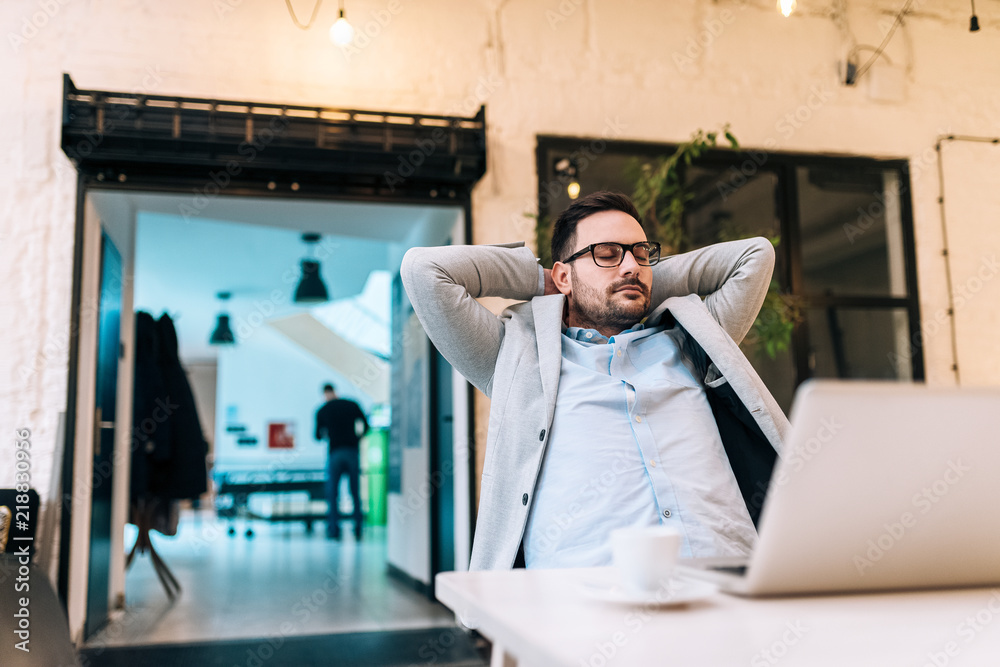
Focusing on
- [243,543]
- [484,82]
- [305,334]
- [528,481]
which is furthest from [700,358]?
[305,334]

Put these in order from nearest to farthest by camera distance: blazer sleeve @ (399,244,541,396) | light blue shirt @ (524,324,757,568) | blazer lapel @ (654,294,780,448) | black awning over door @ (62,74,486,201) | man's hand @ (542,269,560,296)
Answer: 1. light blue shirt @ (524,324,757,568)
2. blazer lapel @ (654,294,780,448)
3. blazer sleeve @ (399,244,541,396)
4. man's hand @ (542,269,560,296)
5. black awning over door @ (62,74,486,201)

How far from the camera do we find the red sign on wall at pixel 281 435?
11248mm

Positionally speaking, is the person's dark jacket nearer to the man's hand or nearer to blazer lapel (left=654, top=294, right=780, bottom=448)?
the man's hand

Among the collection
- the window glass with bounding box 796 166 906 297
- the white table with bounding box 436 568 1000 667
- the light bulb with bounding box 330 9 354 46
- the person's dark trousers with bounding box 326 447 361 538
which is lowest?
the person's dark trousers with bounding box 326 447 361 538

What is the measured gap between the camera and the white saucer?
71 cm

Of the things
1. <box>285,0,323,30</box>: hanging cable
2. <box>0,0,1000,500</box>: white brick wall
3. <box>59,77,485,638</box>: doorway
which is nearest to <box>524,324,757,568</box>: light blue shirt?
<box>59,77,485,638</box>: doorway

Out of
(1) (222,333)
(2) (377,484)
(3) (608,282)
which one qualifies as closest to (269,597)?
(3) (608,282)

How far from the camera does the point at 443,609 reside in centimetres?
376

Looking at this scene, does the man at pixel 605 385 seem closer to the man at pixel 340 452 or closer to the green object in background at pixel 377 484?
the man at pixel 340 452

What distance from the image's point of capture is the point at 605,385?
1.59 meters

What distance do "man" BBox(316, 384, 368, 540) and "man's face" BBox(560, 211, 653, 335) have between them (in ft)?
18.2

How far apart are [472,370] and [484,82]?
2.20 m

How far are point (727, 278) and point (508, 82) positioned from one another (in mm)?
2048

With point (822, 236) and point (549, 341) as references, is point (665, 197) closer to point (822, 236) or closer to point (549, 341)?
point (822, 236)
